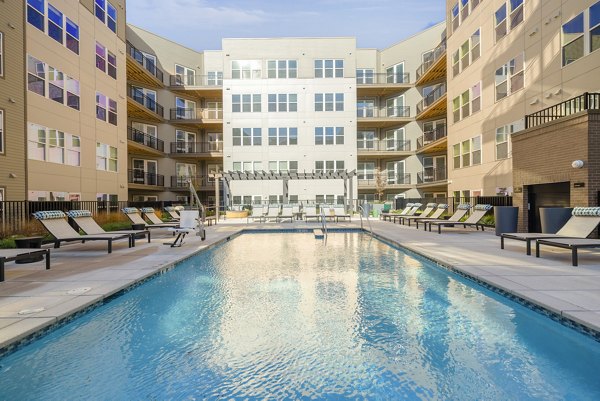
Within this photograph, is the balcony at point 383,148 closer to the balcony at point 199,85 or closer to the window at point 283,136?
the window at point 283,136

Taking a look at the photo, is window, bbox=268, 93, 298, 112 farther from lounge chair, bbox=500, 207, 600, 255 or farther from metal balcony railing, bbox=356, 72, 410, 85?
lounge chair, bbox=500, 207, 600, 255

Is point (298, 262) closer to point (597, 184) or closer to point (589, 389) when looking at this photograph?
point (589, 389)

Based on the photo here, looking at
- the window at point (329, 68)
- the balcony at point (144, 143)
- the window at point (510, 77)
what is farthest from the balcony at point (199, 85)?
the window at point (510, 77)

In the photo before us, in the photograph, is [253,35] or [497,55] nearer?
[497,55]

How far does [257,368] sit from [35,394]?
185 cm

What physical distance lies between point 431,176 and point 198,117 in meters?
22.8

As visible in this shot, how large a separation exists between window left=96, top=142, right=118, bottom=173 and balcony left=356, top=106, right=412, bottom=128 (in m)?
20.6

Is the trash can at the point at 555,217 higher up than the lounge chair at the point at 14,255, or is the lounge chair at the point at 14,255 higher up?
the trash can at the point at 555,217

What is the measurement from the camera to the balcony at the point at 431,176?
27938mm

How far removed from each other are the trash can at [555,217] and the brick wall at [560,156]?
24.8 inches

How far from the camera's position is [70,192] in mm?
16844

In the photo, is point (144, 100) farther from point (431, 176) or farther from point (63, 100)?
point (431, 176)

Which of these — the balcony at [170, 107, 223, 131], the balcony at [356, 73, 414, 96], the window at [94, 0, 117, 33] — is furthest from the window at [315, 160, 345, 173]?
the window at [94, 0, 117, 33]

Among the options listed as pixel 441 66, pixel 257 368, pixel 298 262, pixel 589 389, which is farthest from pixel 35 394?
pixel 441 66
